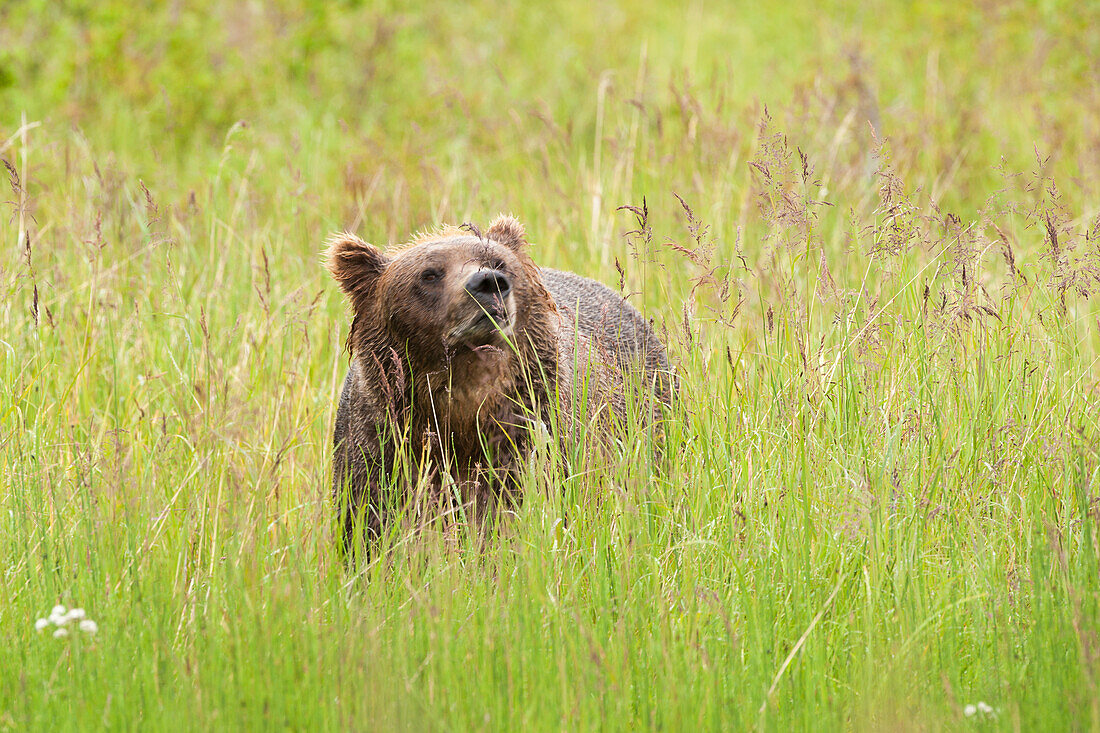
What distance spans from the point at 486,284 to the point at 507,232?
0.69 meters

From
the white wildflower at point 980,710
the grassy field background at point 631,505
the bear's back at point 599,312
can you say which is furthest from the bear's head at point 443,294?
the white wildflower at point 980,710

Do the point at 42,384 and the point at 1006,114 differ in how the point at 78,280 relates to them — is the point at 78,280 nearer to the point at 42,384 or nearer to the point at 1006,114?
the point at 42,384

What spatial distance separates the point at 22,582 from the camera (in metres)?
3.36

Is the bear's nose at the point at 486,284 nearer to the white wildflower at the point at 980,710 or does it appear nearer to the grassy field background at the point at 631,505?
the grassy field background at the point at 631,505

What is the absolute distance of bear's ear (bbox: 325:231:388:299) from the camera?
4527 millimetres

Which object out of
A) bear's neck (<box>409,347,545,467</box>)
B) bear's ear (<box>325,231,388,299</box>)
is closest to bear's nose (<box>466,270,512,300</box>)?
bear's neck (<box>409,347,545,467</box>)

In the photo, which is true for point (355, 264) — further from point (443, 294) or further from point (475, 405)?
point (475, 405)

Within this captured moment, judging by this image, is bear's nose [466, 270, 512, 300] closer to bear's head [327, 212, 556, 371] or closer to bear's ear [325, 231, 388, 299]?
bear's head [327, 212, 556, 371]

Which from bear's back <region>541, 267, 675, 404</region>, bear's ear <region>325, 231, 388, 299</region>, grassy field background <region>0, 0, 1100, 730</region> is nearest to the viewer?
grassy field background <region>0, 0, 1100, 730</region>

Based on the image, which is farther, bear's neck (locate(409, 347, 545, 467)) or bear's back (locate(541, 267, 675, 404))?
bear's back (locate(541, 267, 675, 404))

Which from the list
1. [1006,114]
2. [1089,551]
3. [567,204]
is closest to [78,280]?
[567,204]

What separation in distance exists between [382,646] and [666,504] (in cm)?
97

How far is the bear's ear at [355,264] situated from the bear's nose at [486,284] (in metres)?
0.70

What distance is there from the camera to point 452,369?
4.29 metres
